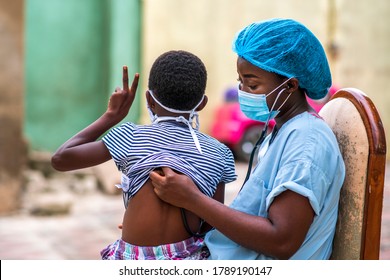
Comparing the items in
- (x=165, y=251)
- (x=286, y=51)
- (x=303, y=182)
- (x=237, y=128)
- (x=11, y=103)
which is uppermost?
(x=286, y=51)

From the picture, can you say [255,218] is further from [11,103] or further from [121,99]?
[11,103]

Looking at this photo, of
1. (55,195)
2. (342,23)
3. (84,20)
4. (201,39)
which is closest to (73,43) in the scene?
(84,20)

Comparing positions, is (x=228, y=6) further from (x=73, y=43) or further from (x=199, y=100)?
(x=199, y=100)

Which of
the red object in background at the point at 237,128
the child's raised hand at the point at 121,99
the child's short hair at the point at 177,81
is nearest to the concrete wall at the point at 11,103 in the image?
the red object in background at the point at 237,128

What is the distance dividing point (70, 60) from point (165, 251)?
297 inches

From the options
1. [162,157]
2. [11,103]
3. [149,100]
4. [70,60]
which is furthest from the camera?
[70,60]

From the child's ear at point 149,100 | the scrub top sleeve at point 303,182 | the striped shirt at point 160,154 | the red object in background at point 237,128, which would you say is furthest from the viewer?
the red object in background at point 237,128

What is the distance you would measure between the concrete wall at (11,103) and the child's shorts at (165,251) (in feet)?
14.6

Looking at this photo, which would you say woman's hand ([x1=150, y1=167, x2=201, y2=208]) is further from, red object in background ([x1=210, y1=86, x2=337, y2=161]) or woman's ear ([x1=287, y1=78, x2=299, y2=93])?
red object in background ([x1=210, y1=86, x2=337, y2=161])

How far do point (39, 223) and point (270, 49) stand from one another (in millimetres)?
4673

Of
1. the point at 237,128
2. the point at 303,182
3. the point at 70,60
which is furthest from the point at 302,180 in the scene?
the point at 237,128

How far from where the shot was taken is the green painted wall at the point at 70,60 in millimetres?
9000

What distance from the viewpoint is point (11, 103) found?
20.4ft

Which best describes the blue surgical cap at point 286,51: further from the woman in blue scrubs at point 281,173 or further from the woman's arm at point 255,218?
the woman's arm at point 255,218
